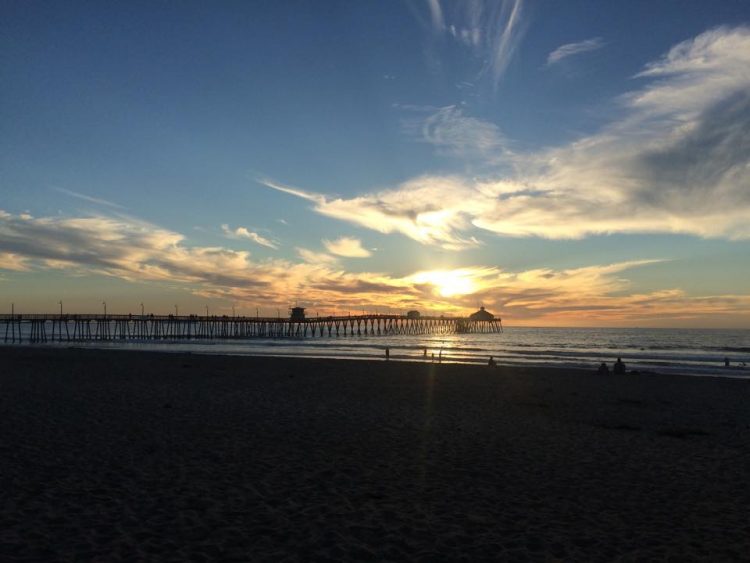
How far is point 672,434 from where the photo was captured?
12023 millimetres

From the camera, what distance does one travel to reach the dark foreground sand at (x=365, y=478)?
5539mm

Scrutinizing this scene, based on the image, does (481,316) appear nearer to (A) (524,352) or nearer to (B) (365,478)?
(A) (524,352)

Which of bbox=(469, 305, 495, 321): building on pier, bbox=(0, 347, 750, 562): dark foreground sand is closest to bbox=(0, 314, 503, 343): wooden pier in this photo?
bbox=(469, 305, 495, 321): building on pier

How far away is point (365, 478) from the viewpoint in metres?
7.99

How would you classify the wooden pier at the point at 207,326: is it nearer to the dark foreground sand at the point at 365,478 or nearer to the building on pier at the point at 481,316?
the building on pier at the point at 481,316

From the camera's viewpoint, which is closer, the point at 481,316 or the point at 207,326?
the point at 207,326

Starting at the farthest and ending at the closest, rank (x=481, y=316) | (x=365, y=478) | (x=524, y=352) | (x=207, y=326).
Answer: (x=481, y=316), (x=207, y=326), (x=524, y=352), (x=365, y=478)

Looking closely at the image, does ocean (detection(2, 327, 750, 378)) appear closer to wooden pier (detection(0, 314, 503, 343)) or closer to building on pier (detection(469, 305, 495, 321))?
wooden pier (detection(0, 314, 503, 343))

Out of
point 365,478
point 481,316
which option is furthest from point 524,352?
point 481,316

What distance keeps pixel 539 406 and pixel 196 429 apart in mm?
9458

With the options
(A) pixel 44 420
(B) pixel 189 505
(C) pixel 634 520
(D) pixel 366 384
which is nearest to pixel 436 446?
(C) pixel 634 520

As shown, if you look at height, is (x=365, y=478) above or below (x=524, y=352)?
above

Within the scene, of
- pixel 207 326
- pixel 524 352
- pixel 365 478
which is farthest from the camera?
pixel 207 326

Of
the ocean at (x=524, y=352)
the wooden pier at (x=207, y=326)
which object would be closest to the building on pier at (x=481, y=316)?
the wooden pier at (x=207, y=326)
